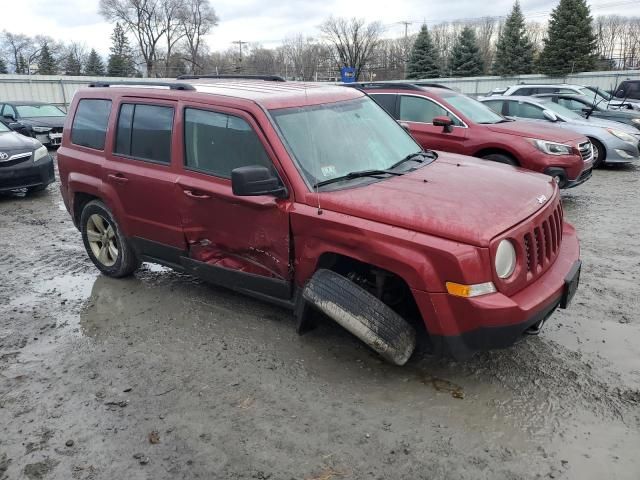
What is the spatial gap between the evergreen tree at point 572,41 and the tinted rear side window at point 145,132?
4019cm

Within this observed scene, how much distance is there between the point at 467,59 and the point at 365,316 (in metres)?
49.0

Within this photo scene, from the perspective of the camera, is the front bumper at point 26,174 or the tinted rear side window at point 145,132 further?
the front bumper at point 26,174

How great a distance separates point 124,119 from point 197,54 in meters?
72.6

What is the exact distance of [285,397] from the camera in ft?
11.0

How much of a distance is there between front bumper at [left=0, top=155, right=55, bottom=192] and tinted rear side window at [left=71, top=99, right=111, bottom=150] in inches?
178

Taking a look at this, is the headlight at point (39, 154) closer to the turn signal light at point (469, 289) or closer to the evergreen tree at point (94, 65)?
the turn signal light at point (469, 289)

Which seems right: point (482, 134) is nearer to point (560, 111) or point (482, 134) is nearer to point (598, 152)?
point (598, 152)

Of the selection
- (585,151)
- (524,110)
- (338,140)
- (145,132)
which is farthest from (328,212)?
(524,110)

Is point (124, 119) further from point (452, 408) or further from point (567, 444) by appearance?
point (567, 444)

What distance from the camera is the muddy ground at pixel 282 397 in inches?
110

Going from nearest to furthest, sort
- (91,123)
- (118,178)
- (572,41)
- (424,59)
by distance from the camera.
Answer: (118,178)
(91,123)
(572,41)
(424,59)

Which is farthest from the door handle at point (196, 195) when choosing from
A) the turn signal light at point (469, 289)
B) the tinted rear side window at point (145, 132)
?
the turn signal light at point (469, 289)

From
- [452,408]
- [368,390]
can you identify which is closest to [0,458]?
[368,390]

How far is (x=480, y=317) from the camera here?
2969 millimetres
